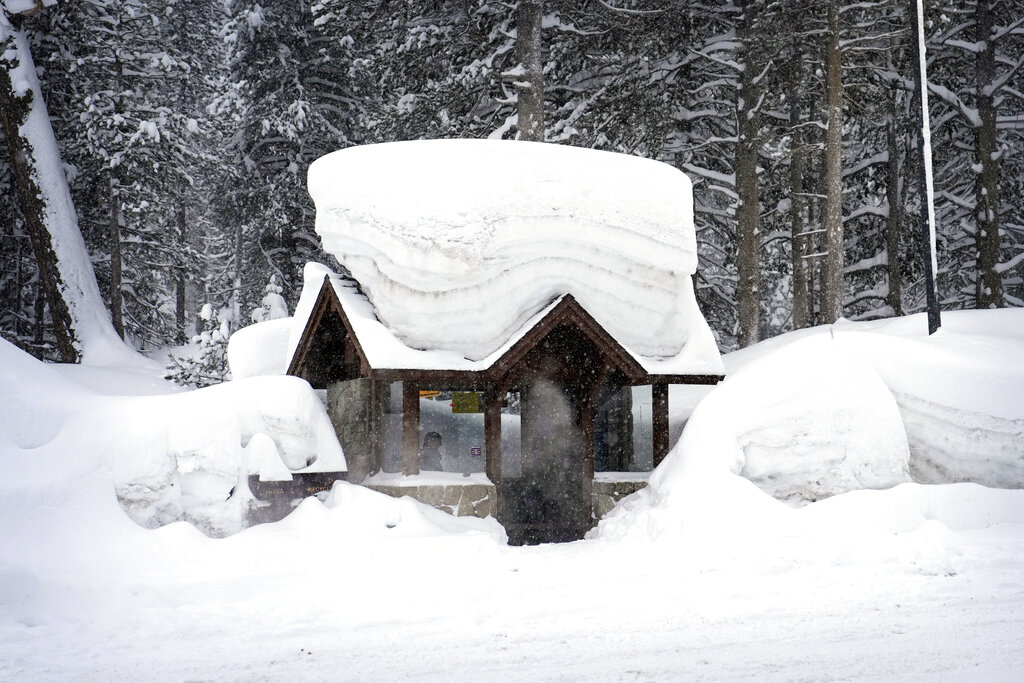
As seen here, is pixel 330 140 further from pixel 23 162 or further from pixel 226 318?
pixel 23 162

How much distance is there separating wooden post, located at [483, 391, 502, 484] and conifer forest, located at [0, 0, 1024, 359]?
258 inches

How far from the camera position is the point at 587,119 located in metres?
18.0

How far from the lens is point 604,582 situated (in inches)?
326

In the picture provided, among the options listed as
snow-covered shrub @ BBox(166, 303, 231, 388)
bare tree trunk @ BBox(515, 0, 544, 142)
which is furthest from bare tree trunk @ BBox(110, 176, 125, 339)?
bare tree trunk @ BBox(515, 0, 544, 142)

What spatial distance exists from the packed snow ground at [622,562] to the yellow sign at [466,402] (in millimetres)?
4276

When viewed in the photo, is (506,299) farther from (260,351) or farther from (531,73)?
(531,73)

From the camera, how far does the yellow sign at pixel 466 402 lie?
15.0m

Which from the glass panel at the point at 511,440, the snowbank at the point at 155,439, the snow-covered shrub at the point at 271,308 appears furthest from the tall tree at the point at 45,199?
the glass panel at the point at 511,440

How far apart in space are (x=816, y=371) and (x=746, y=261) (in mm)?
6816

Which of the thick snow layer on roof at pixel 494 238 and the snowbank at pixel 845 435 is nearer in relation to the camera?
the snowbank at pixel 845 435

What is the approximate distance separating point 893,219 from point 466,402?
11523 mm

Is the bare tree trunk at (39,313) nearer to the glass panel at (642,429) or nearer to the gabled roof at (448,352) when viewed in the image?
the gabled roof at (448,352)

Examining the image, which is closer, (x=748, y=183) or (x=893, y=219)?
(x=748, y=183)

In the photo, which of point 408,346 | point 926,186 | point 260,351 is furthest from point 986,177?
point 260,351
